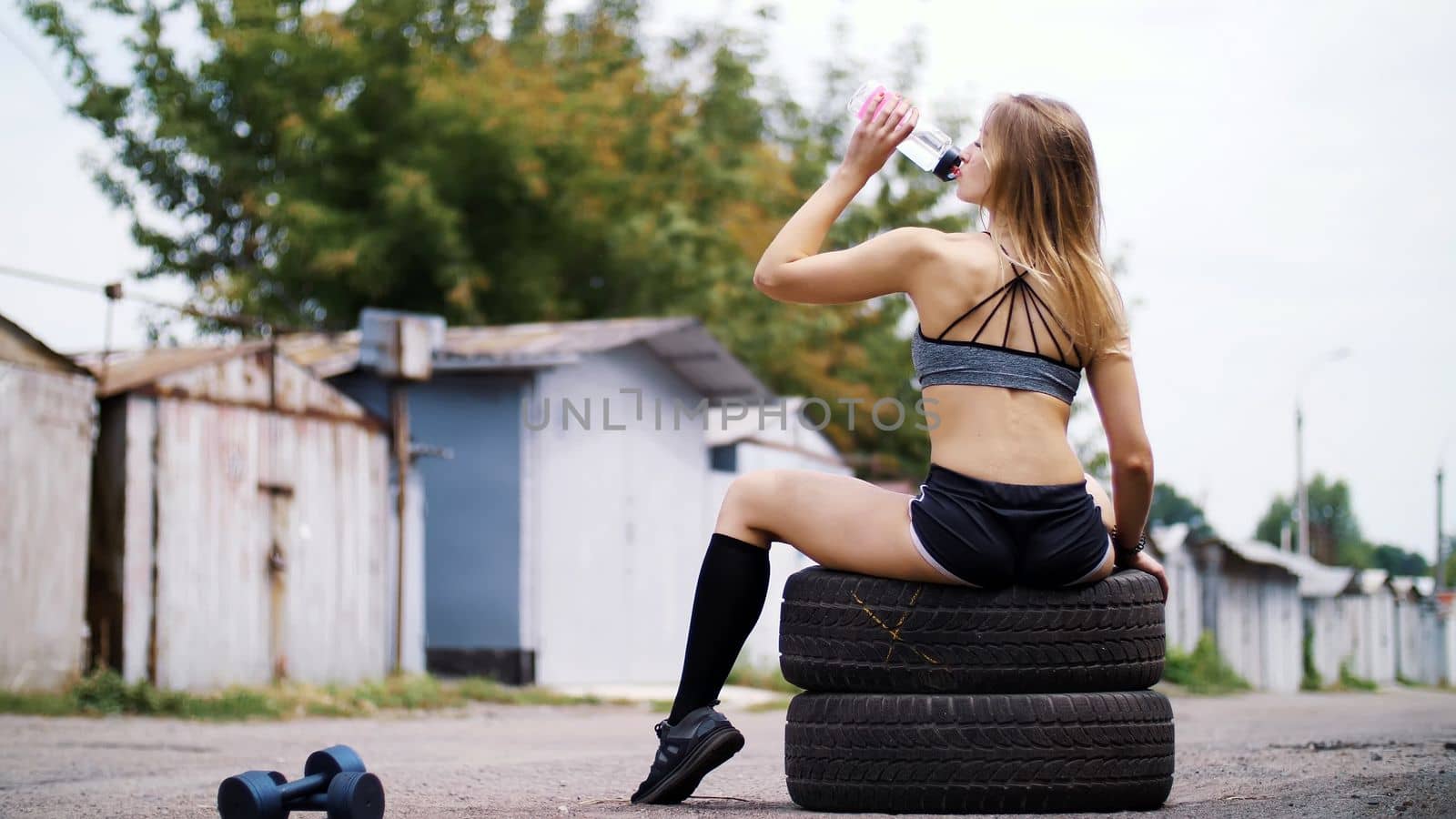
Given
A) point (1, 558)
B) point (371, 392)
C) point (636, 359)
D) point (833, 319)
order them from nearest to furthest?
point (1, 558)
point (371, 392)
point (636, 359)
point (833, 319)

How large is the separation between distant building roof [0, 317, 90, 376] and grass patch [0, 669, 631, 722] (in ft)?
6.26

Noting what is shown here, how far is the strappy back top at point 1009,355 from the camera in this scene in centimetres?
304

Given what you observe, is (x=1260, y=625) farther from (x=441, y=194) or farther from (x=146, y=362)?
(x=146, y=362)

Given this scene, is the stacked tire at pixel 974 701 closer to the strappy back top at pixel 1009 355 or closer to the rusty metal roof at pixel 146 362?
the strappy back top at pixel 1009 355

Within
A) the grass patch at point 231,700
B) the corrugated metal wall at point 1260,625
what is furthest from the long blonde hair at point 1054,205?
the corrugated metal wall at point 1260,625

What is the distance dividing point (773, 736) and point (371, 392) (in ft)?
19.0

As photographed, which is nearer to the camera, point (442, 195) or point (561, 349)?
point (561, 349)

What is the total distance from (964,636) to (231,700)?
693cm

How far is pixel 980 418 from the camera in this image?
9.92 feet

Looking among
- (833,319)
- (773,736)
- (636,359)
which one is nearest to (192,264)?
(833,319)

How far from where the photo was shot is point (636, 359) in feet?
46.4

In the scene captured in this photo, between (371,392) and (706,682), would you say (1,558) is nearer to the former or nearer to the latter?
(371,392)

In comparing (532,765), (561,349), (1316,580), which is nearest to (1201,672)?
(561,349)

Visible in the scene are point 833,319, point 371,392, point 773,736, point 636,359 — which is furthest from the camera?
point 833,319
